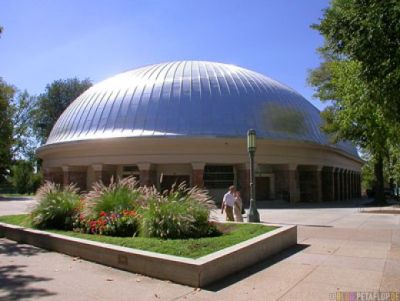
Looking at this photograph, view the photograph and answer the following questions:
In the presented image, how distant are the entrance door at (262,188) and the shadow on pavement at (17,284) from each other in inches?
1094

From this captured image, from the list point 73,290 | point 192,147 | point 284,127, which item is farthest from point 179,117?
point 73,290

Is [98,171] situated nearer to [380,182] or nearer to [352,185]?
[380,182]

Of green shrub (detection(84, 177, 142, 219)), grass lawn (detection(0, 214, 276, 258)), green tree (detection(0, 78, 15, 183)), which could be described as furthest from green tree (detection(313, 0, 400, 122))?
green tree (detection(0, 78, 15, 183))

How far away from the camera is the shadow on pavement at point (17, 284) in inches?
281

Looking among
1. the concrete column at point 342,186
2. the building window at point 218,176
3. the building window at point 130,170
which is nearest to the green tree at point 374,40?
the building window at point 218,176

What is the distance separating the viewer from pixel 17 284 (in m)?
7.91

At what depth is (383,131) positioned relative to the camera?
76.9 feet

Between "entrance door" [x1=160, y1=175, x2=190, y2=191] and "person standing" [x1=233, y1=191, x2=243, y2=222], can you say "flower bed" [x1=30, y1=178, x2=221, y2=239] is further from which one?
"entrance door" [x1=160, y1=175, x2=190, y2=191]

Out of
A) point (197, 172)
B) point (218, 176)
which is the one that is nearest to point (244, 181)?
point (218, 176)

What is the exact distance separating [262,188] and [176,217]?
25954 mm

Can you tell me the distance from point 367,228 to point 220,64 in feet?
90.0

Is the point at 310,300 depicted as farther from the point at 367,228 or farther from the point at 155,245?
the point at 367,228

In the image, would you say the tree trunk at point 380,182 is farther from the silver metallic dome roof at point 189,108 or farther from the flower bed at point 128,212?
the flower bed at point 128,212

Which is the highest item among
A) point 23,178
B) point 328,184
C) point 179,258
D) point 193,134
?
point 193,134
